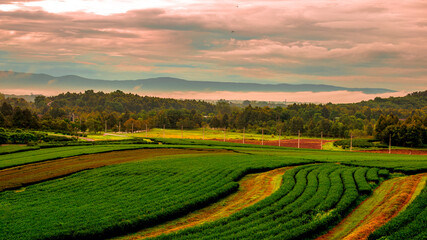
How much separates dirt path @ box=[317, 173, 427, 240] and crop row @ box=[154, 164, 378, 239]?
0.67 meters

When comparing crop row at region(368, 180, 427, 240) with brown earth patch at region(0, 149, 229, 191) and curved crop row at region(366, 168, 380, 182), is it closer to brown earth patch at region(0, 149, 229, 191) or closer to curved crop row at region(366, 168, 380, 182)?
curved crop row at region(366, 168, 380, 182)

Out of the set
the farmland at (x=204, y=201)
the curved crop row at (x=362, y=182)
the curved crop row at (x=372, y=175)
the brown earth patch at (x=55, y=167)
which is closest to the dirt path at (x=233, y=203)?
the farmland at (x=204, y=201)

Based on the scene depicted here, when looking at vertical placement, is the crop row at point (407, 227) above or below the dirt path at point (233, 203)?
above

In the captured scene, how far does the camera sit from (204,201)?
2722cm

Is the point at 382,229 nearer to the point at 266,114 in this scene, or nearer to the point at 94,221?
the point at 94,221

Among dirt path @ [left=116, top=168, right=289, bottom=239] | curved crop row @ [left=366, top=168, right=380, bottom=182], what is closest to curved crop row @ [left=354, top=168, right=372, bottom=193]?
curved crop row @ [left=366, top=168, right=380, bottom=182]

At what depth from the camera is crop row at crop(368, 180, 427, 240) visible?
18.1 meters

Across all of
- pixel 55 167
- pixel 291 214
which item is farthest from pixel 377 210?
pixel 55 167

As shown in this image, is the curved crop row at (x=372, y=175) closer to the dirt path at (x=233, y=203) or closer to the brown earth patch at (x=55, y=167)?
the dirt path at (x=233, y=203)

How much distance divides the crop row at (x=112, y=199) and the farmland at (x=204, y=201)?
6cm

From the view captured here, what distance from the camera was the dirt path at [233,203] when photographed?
2267 centimetres

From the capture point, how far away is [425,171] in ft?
135

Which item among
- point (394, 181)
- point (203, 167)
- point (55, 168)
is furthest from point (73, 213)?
point (394, 181)

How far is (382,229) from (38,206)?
820 inches
